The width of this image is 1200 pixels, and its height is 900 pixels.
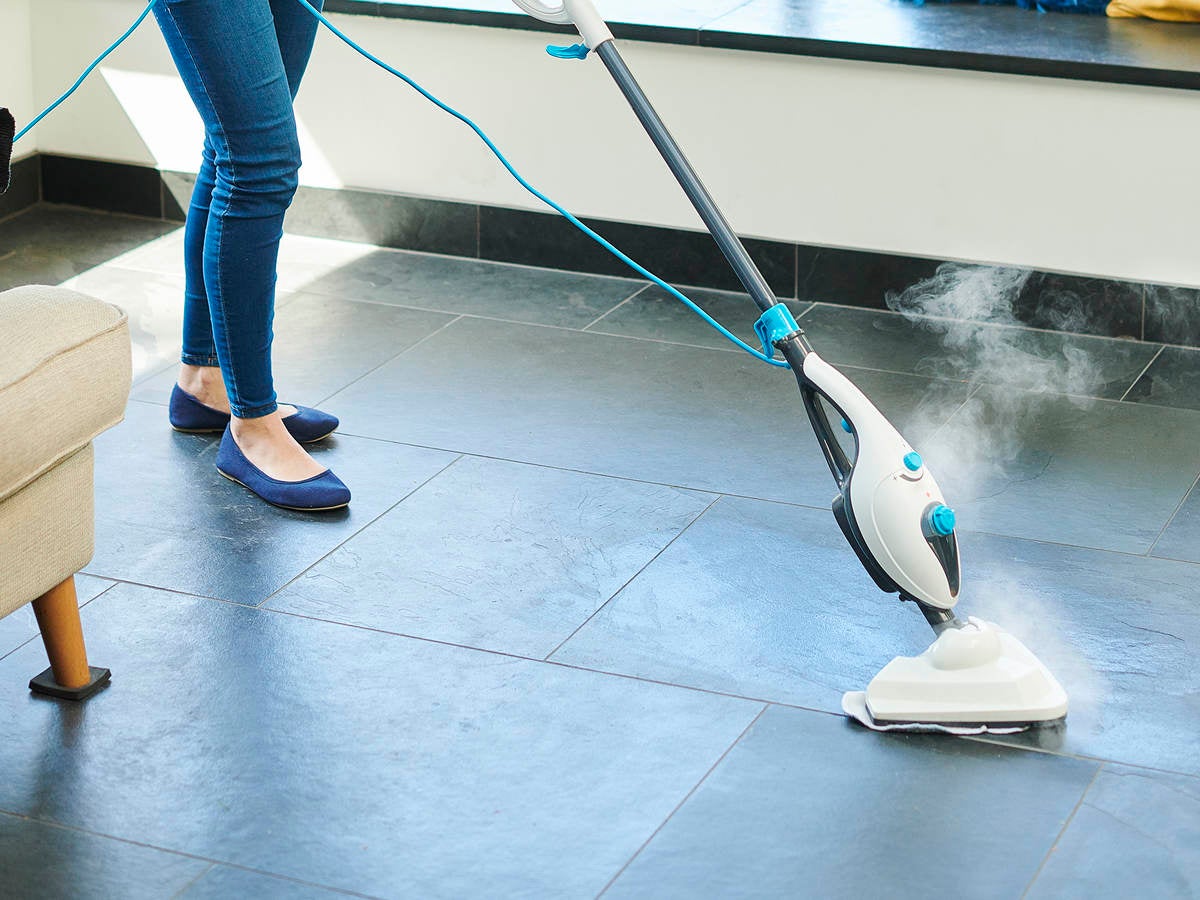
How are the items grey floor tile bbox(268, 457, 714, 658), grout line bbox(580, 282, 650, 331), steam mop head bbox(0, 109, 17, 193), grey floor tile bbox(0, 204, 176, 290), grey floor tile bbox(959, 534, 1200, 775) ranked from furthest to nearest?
1. grey floor tile bbox(0, 204, 176, 290)
2. grout line bbox(580, 282, 650, 331)
3. grey floor tile bbox(268, 457, 714, 658)
4. grey floor tile bbox(959, 534, 1200, 775)
5. steam mop head bbox(0, 109, 17, 193)

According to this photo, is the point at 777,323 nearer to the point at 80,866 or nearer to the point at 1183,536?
the point at 1183,536

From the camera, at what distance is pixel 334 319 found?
2.74m

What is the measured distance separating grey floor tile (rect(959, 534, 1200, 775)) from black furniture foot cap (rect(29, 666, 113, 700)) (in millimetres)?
912

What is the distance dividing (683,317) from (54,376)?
1448 millimetres

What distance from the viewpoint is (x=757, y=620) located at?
1.80 metres

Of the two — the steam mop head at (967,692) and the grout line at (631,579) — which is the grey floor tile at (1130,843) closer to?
the steam mop head at (967,692)

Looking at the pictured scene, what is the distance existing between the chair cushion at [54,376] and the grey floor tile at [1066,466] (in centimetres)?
104

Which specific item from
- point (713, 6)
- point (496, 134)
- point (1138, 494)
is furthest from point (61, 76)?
point (1138, 494)

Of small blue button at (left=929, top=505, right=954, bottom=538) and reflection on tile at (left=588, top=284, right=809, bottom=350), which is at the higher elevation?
small blue button at (left=929, top=505, right=954, bottom=538)

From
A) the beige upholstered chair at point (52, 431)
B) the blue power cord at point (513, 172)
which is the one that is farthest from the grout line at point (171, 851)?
the blue power cord at point (513, 172)

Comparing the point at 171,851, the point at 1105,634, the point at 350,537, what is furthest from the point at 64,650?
the point at 1105,634

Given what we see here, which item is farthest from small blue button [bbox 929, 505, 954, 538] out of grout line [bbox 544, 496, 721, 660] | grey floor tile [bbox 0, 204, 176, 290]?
grey floor tile [bbox 0, 204, 176, 290]

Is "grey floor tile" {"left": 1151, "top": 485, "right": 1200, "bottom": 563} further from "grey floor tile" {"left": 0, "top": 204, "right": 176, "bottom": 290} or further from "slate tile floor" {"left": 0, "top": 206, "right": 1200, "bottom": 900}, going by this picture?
"grey floor tile" {"left": 0, "top": 204, "right": 176, "bottom": 290}

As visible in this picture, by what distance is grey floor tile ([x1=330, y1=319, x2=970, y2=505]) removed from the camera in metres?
2.20
